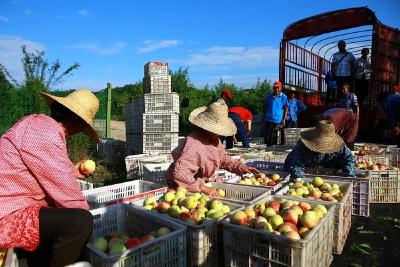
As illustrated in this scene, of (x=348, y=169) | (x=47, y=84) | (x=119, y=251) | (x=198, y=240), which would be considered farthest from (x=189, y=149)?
(x=47, y=84)

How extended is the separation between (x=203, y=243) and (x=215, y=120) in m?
1.59

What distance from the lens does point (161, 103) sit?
7.61m

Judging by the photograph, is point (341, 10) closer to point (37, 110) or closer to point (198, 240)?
point (37, 110)

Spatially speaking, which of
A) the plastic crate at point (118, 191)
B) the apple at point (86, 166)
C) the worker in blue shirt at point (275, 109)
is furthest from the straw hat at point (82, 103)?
the worker in blue shirt at point (275, 109)

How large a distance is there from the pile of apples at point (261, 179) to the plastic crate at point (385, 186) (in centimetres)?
153

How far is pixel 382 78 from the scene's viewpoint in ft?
33.1

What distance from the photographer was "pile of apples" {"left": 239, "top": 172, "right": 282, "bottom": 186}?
4355 mm

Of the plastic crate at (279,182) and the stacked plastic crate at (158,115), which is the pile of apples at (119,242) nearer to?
the plastic crate at (279,182)

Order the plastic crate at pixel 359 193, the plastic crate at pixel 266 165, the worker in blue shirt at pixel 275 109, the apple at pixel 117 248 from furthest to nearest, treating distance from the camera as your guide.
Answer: the worker in blue shirt at pixel 275 109, the plastic crate at pixel 266 165, the plastic crate at pixel 359 193, the apple at pixel 117 248

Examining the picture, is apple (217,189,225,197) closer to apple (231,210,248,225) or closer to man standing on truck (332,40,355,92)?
apple (231,210,248,225)

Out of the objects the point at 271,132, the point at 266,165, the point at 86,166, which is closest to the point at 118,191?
the point at 86,166

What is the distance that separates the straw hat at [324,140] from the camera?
4332mm

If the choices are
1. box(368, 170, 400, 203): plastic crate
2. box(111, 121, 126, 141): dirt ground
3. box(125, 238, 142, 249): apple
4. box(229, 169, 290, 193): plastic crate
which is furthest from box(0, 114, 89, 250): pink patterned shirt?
box(111, 121, 126, 141): dirt ground

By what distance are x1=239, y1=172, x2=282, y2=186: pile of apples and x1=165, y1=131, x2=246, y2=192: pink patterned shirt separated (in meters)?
0.53
